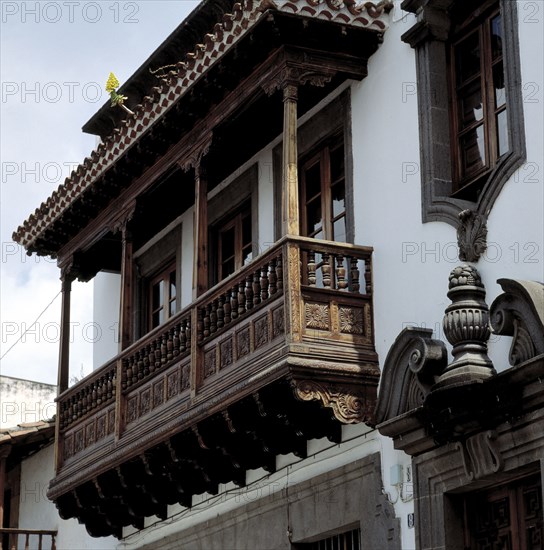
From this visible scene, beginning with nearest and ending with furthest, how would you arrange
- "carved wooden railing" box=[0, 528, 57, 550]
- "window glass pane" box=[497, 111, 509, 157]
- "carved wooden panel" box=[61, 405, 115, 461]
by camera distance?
"window glass pane" box=[497, 111, 509, 157] → "carved wooden panel" box=[61, 405, 115, 461] → "carved wooden railing" box=[0, 528, 57, 550]

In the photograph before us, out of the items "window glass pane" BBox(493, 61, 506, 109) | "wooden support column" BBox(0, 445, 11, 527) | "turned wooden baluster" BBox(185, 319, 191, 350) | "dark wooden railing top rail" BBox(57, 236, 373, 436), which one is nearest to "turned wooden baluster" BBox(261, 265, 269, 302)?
"dark wooden railing top rail" BBox(57, 236, 373, 436)

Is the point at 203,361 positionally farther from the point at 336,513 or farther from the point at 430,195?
the point at 430,195

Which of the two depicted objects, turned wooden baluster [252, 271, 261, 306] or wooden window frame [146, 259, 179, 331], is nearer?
turned wooden baluster [252, 271, 261, 306]

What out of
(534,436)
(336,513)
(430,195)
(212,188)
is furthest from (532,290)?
(212,188)

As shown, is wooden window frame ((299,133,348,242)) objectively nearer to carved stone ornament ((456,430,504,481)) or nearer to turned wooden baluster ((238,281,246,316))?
turned wooden baluster ((238,281,246,316))

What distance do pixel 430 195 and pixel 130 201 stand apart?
4835 millimetres

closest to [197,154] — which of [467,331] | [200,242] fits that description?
[200,242]

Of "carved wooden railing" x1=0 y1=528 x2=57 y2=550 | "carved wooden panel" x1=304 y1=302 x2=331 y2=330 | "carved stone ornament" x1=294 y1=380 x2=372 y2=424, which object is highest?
"carved wooden panel" x1=304 y1=302 x2=331 y2=330

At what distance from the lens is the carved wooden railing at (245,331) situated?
1270 cm

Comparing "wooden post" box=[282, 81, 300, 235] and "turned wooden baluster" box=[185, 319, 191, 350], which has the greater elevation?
"wooden post" box=[282, 81, 300, 235]

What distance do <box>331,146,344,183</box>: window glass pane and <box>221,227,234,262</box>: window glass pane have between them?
2.29 meters

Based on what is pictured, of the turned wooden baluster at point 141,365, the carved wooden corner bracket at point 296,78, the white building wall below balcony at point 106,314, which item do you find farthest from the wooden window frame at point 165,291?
the carved wooden corner bracket at point 296,78

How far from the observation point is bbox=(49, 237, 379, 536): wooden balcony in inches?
498

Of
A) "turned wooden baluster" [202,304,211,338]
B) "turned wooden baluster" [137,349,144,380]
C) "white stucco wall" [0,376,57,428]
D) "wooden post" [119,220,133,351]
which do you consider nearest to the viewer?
"turned wooden baluster" [202,304,211,338]
